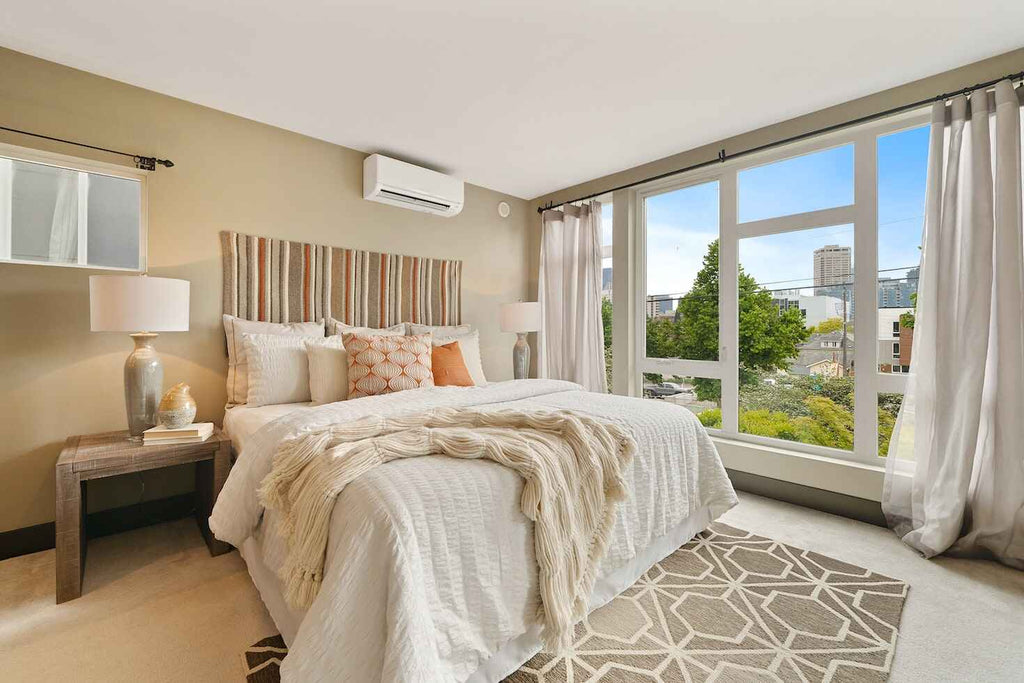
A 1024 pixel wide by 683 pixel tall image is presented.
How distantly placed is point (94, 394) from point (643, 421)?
283 centimetres

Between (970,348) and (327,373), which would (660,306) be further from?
(327,373)

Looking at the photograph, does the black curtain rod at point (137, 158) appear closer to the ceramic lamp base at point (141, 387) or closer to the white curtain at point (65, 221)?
the white curtain at point (65, 221)

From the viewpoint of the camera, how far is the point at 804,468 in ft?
9.23

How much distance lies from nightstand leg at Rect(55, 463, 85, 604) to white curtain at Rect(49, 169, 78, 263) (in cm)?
118

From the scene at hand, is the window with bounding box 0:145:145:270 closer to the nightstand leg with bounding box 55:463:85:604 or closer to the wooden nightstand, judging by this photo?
the wooden nightstand

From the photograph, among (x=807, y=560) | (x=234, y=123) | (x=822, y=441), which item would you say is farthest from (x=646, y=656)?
(x=234, y=123)

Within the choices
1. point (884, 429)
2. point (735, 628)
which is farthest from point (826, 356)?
point (735, 628)

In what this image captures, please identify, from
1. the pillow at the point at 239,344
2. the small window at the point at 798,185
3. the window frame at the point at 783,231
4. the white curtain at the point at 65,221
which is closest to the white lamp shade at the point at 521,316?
the window frame at the point at 783,231

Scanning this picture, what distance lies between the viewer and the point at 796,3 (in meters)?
1.88

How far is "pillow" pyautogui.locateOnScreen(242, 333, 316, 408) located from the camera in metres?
2.49

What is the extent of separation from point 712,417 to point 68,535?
144 inches

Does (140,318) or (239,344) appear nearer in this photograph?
(140,318)

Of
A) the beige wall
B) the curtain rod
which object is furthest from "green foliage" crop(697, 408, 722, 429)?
the beige wall

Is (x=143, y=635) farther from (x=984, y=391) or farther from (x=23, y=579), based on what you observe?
(x=984, y=391)
